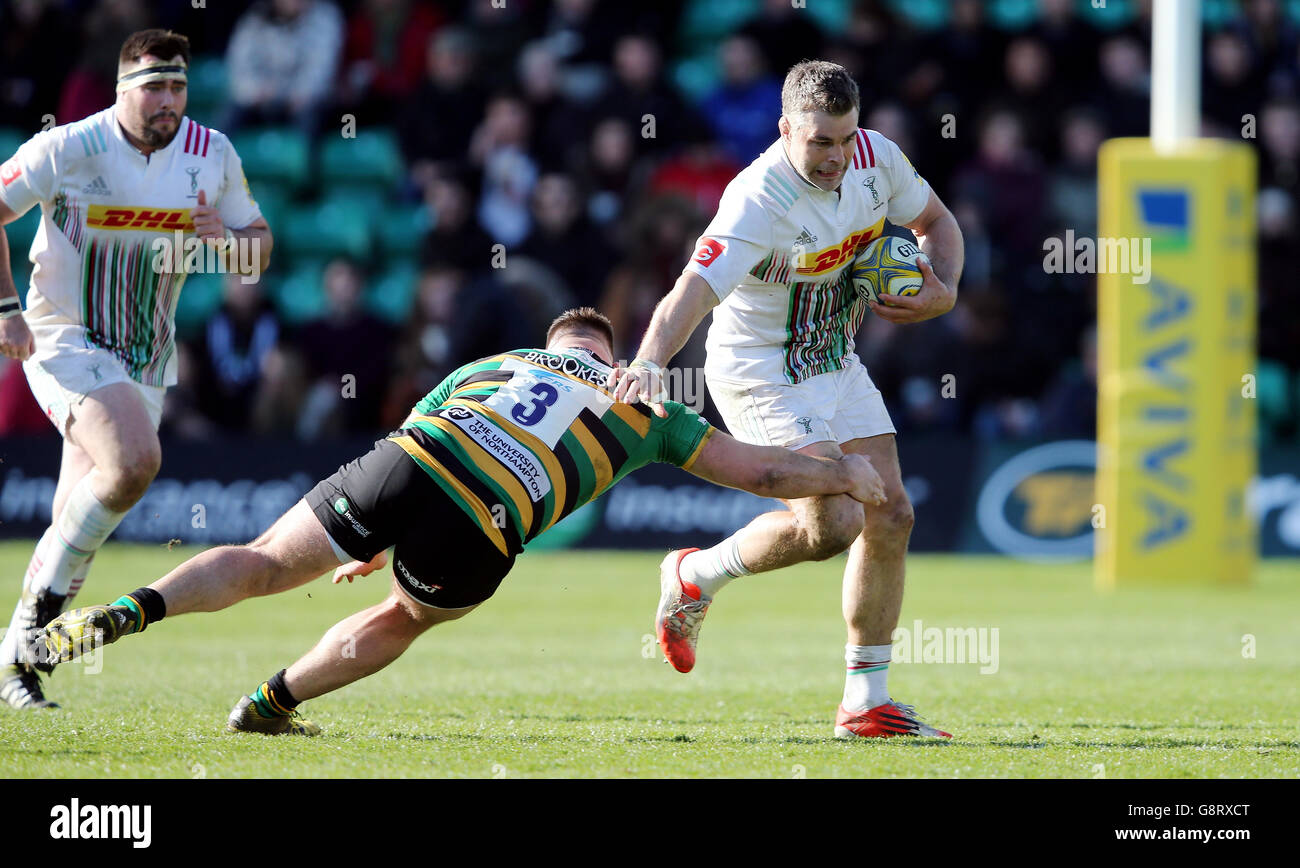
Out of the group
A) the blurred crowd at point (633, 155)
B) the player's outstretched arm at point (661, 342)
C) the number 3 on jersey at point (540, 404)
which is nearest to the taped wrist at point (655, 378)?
the player's outstretched arm at point (661, 342)

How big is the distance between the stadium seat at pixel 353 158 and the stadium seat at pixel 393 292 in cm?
105

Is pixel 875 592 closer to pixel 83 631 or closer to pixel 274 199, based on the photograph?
pixel 83 631

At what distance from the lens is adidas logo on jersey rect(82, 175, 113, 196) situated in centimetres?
721

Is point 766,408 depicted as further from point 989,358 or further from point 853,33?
point 853,33

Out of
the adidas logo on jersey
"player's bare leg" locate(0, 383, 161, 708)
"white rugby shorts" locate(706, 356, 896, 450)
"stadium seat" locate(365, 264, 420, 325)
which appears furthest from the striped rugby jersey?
"stadium seat" locate(365, 264, 420, 325)

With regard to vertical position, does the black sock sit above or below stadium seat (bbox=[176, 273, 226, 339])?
below

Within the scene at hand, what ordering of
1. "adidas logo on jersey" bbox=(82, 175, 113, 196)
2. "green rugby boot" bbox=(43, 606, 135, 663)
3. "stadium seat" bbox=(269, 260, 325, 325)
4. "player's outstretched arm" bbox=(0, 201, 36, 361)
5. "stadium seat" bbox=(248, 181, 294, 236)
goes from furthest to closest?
1. "stadium seat" bbox=(248, 181, 294, 236)
2. "stadium seat" bbox=(269, 260, 325, 325)
3. "adidas logo on jersey" bbox=(82, 175, 113, 196)
4. "player's outstretched arm" bbox=(0, 201, 36, 361)
5. "green rugby boot" bbox=(43, 606, 135, 663)

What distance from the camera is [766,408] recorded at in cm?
671

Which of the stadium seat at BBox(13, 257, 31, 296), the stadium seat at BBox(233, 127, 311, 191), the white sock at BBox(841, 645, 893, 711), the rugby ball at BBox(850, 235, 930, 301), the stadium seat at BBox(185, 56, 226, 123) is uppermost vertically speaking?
the stadium seat at BBox(185, 56, 226, 123)

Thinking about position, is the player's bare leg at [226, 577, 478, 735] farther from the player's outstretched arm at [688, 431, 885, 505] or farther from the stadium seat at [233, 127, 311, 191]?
the stadium seat at [233, 127, 311, 191]

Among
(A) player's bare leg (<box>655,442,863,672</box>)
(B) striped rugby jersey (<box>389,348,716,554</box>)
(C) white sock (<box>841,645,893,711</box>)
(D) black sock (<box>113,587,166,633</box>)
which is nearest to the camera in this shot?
(D) black sock (<box>113,587,166,633</box>)

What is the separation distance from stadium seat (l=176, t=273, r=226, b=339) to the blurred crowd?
0.63 metres

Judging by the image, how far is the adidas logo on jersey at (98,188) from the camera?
7.21 metres
